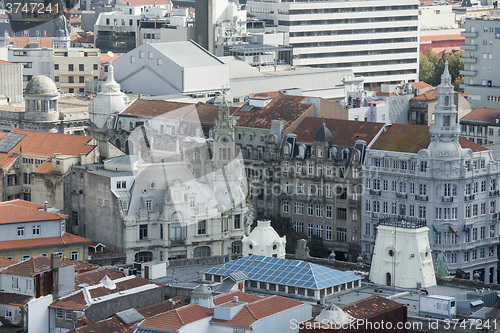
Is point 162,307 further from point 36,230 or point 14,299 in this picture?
point 36,230

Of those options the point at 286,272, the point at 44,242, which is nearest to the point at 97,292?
the point at 286,272

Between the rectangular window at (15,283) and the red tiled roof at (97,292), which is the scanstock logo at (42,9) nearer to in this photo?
the red tiled roof at (97,292)

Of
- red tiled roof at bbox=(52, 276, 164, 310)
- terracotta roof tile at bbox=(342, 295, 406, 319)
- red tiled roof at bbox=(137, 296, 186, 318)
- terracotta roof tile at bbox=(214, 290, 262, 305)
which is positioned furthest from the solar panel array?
A: terracotta roof tile at bbox=(342, 295, 406, 319)

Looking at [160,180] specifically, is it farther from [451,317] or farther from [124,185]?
[451,317]

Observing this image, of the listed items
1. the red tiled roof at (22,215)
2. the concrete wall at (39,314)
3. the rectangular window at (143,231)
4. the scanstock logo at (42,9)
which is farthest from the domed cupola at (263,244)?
the scanstock logo at (42,9)

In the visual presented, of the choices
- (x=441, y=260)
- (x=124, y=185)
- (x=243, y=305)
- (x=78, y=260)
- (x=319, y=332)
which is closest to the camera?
(x=319, y=332)

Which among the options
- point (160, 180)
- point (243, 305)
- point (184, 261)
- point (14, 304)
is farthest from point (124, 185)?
point (243, 305)

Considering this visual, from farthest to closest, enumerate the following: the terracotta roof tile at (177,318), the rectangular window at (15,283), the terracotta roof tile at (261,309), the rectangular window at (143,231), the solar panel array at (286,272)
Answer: the rectangular window at (143,231), the rectangular window at (15,283), the solar panel array at (286,272), the terracotta roof tile at (261,309), the terracotta roof tile at (177,318)

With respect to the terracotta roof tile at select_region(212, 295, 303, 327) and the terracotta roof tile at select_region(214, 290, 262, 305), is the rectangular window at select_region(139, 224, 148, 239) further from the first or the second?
the terracotta roof tile at select_region(212, 295, 303, 327)
